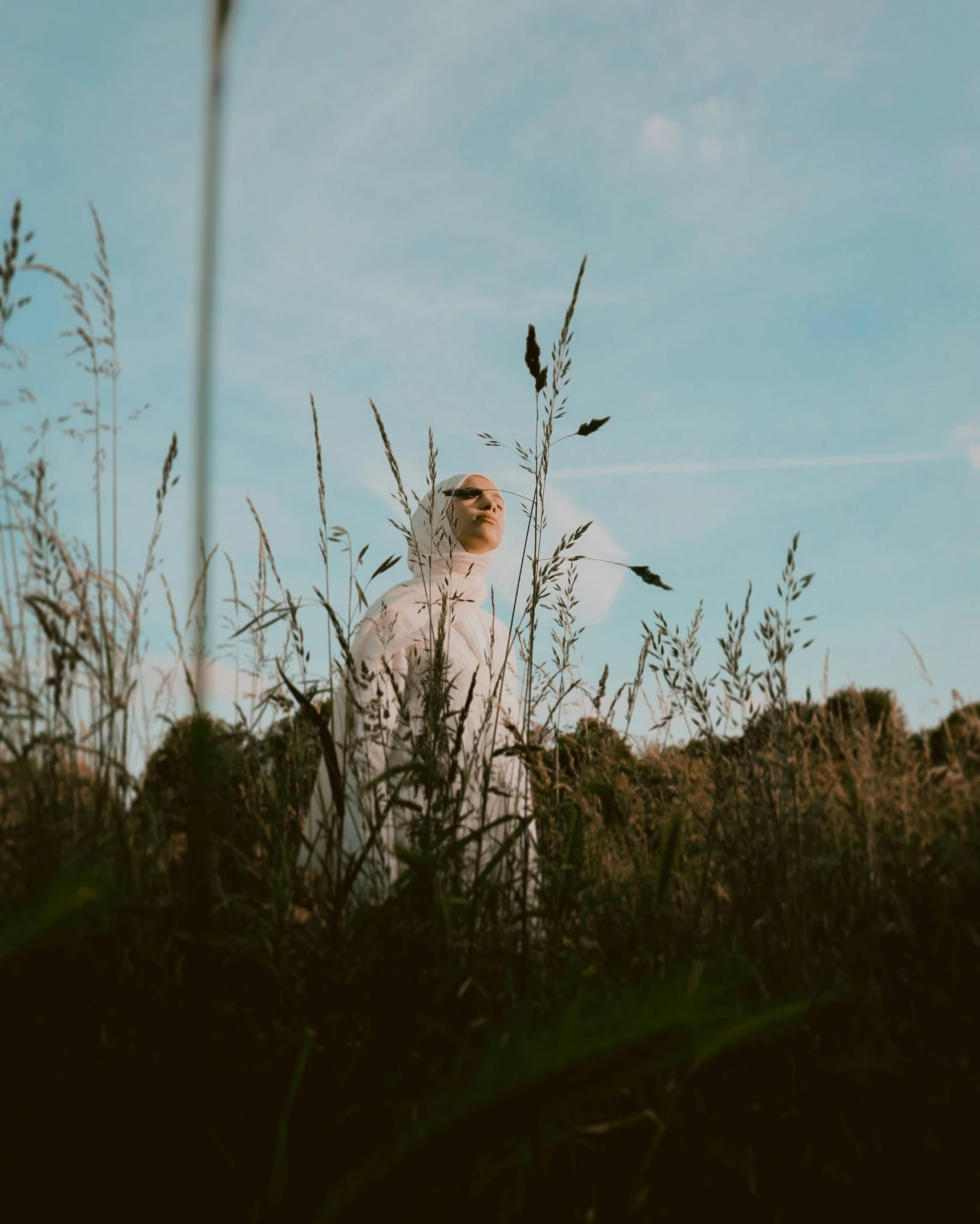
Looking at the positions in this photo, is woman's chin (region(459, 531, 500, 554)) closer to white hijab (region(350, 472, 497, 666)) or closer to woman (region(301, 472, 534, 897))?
white hijab (region(350, 472, 497, 666))

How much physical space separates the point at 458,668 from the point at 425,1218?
9.21 ft

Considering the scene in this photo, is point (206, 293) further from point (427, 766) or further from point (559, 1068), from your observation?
point (427, 766)

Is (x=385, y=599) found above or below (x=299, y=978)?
above

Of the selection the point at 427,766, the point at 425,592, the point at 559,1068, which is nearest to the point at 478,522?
the point at 425,592

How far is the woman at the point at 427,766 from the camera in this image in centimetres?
179

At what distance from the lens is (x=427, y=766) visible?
1841 millimetres

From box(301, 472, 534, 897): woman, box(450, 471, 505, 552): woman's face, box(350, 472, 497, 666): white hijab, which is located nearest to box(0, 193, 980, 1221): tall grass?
box(301, 472, 534, 897): woman

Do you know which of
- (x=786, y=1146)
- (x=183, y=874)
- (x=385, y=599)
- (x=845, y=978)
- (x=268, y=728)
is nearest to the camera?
(x=786, y=1146)

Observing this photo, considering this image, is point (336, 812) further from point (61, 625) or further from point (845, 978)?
point (845, 978)

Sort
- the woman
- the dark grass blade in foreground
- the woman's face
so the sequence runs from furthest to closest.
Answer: the woman's face → the woman → the dark grass blade in foreground

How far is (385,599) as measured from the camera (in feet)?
13.5

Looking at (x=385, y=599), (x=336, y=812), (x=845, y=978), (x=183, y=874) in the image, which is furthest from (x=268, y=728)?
(x=385, y=599)

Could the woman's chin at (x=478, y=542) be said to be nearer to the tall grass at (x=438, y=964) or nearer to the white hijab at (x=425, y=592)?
the white hijab at (x=425, y=592)

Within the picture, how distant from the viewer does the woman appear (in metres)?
1.79
